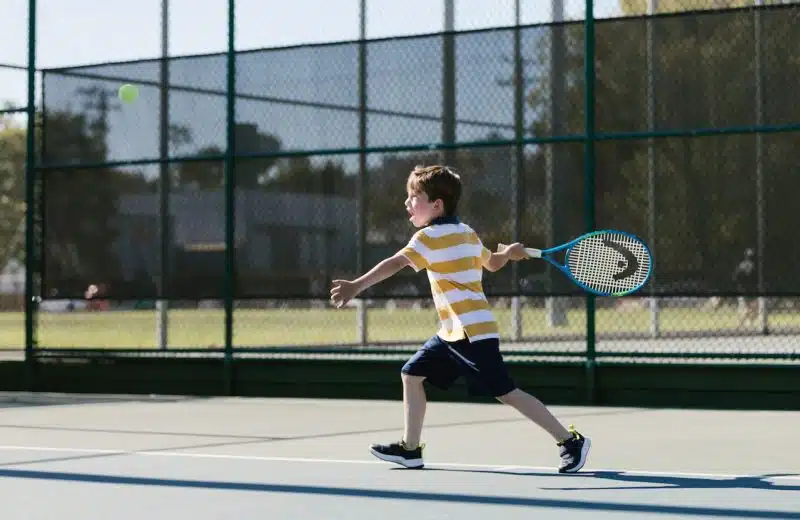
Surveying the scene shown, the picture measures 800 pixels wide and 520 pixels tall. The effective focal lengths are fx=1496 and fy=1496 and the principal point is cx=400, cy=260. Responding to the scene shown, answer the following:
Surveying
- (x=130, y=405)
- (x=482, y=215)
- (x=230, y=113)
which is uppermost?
(x=230, y=113)

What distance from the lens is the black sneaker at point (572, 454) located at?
678cm

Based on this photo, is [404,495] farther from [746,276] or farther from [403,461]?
[746,276]

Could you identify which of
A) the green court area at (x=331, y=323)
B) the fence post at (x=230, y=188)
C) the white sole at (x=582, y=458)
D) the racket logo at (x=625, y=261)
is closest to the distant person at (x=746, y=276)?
the green court area at (x=331, y=323)

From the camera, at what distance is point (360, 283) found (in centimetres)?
644

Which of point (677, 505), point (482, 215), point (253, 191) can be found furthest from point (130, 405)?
point (677, 505)

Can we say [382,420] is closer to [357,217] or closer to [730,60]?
[357,217]

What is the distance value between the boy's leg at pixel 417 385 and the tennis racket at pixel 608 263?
0.75m

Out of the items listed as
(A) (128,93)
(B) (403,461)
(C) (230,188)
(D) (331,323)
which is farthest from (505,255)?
(D) (331,323)

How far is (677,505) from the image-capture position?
582cm

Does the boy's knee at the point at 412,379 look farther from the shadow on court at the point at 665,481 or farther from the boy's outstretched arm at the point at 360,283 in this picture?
the boy's outstretched arm at the point at 360,283

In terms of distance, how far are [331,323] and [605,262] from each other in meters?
11.6

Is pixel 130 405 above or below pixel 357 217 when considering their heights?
below

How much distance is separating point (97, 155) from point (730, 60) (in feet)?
17.4

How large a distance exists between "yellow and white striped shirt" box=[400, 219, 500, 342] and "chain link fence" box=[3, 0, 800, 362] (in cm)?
303
